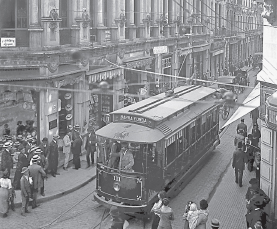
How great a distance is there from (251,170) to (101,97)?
1049 centimetres

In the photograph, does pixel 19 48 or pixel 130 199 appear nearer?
pixel 130 199

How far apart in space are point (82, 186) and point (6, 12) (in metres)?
7.74

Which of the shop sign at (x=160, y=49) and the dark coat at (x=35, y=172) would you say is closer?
the dark coat at (x=35, y=172)

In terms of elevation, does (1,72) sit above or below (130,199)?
above

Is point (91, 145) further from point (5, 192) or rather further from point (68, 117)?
point (5, 192)

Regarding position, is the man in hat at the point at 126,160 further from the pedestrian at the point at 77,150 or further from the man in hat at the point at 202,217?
the pedestrian at the point at 77,150

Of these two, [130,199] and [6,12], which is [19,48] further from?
[130,199]

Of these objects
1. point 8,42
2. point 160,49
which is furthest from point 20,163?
point 160,49

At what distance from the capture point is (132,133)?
13781mm

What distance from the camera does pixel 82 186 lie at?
1725 cm

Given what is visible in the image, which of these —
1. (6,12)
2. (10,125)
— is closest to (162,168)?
(10,125)

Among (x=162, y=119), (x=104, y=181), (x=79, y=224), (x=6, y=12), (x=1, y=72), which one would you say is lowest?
(x=79, y=224)

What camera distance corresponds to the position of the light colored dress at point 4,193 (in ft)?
44.6

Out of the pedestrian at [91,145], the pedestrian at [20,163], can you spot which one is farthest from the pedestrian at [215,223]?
the pedestrian at [91,145]
